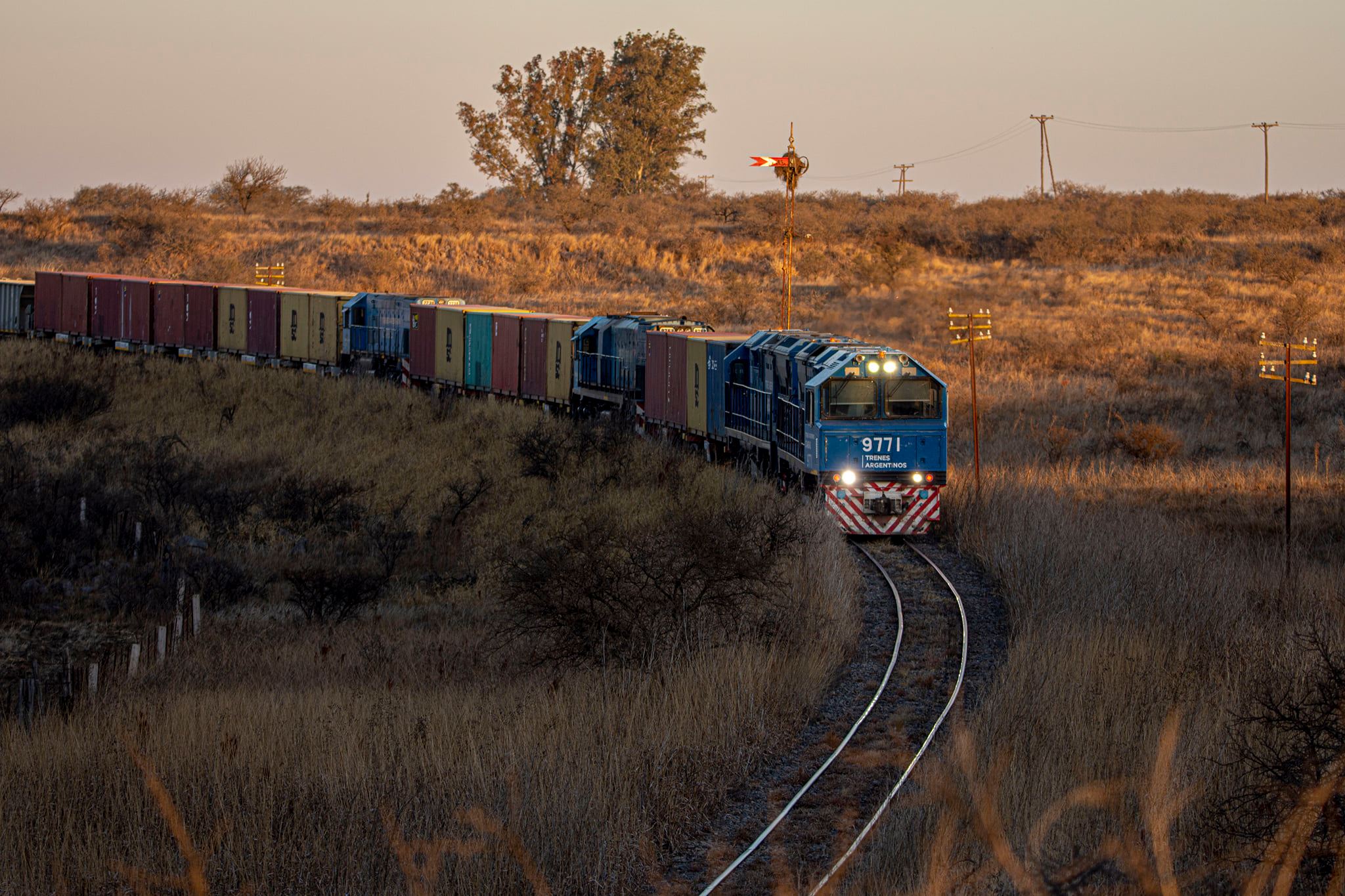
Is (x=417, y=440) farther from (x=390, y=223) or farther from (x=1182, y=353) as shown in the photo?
(x=390, y=223)

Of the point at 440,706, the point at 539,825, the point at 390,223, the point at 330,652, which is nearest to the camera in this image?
the point at 539,825

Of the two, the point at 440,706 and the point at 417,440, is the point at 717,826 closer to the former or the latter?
the point at 440,706

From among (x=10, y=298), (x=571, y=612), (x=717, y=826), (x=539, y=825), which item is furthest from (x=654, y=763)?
(x=10, y=298)

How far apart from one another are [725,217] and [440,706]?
80.2 meters

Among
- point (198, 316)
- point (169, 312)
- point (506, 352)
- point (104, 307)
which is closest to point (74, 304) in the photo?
point (104, 307)

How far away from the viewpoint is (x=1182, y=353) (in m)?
47.8

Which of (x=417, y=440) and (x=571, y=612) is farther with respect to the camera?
(x=417, y=440)

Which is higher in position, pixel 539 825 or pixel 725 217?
pixel 725 217

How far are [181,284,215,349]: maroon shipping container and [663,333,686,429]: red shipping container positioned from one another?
80.4 ft

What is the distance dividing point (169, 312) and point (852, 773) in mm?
44625

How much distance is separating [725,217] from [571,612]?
77297 mm

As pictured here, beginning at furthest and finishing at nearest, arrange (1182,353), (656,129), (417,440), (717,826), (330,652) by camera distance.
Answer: (656,129), (1182,353), (417,440), (330,652), (717,826)

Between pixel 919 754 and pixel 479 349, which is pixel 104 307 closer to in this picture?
pixel 479 349

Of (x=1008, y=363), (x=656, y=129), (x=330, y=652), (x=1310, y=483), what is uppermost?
(x=656, y=129)
